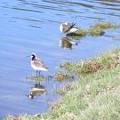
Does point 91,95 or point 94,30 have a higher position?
point 91,95

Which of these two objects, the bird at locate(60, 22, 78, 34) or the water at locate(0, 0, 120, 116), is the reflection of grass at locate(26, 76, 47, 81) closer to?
the water at locate(0, 0, 120, 116)

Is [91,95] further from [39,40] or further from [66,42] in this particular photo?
[66,42]

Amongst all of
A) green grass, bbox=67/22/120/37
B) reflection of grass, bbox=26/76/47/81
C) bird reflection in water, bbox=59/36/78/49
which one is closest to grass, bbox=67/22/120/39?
green grass, bbox=67/22/120/37

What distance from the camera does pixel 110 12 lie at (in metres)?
30.7

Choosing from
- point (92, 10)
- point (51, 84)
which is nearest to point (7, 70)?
point (51, 84)

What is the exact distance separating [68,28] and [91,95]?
499 inches

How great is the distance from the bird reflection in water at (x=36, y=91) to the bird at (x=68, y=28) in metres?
9.02

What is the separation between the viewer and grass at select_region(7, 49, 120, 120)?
30.7 feet

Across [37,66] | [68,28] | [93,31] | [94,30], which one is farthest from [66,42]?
[37,66]

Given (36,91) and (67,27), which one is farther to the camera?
(67,27)

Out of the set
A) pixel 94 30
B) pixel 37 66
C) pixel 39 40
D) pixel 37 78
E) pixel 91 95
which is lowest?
pixel 94 30

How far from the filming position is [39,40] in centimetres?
2228

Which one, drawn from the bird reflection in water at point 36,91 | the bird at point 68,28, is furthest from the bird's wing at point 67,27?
the bird reflection in water at point 36,91

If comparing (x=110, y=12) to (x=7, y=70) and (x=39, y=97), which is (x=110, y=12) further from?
(x=39, y=97)
